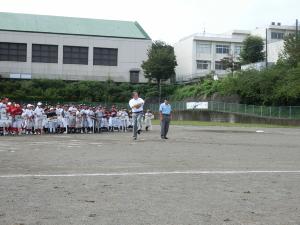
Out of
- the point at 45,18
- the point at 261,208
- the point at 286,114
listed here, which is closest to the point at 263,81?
the point at 286,114

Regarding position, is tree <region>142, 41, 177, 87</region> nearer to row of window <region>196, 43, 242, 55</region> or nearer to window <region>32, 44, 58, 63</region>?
row of window <region>196, 43, 242, 55</region>

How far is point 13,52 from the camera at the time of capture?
284 feet

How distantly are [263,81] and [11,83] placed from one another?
126ft

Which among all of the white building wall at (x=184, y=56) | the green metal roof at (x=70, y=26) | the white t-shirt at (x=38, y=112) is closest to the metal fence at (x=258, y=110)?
the green metal roof at (x=70, y=26)

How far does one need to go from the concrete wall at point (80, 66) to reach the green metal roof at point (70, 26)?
994 millimetres

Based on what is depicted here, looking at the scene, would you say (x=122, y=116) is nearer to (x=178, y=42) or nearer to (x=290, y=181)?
(x=290, y=181)

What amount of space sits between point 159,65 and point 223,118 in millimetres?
28709

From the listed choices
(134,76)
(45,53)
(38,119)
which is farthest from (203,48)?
(38,119)

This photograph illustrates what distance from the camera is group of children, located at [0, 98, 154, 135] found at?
28.5m

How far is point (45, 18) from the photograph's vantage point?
9531cm

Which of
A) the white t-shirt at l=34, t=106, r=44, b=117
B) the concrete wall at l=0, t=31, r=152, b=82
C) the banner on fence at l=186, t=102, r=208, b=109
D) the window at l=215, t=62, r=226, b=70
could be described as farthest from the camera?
the window at l=215, t=62, r=226, b=70

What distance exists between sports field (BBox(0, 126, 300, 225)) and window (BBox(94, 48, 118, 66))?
253 feet

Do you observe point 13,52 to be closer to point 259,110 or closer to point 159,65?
point 159,65

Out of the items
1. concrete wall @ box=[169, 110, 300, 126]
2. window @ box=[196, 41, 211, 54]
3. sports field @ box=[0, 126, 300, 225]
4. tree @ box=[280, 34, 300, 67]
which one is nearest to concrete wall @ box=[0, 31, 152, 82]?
window @ box=[196, 41, 211, 54]
